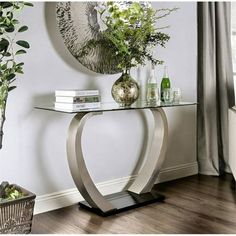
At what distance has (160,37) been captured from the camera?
277 centimetres

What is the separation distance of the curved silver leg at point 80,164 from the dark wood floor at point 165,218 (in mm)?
105

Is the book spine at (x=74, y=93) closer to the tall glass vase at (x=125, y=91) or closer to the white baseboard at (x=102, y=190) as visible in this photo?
the tall glass vase at (x=125, y=91)

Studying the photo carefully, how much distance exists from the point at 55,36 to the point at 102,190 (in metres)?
1.27

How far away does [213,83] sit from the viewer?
3.70m

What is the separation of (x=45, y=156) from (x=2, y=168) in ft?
1.08

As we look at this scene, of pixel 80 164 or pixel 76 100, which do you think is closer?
pixel 76 100

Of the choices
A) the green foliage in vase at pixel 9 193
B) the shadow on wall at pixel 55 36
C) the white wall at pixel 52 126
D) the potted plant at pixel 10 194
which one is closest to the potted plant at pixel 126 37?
the shadow on wall at pixel 55 36

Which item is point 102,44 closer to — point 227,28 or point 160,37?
point 160,37

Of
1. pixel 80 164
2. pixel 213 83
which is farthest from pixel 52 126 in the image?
pixel 213 83

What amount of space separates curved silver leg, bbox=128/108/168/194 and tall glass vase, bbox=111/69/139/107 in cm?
32

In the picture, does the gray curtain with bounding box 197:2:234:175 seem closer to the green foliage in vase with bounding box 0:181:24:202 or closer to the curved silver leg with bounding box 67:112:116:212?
the curved silver leg with bounding box 67:112:116:212

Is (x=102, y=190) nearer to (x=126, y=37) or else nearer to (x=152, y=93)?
(x=152, y=93)

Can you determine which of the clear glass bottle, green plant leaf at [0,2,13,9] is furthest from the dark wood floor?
green plant leaf at [0,2,13,9]

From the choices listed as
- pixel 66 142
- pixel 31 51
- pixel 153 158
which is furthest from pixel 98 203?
pixel 31 51
